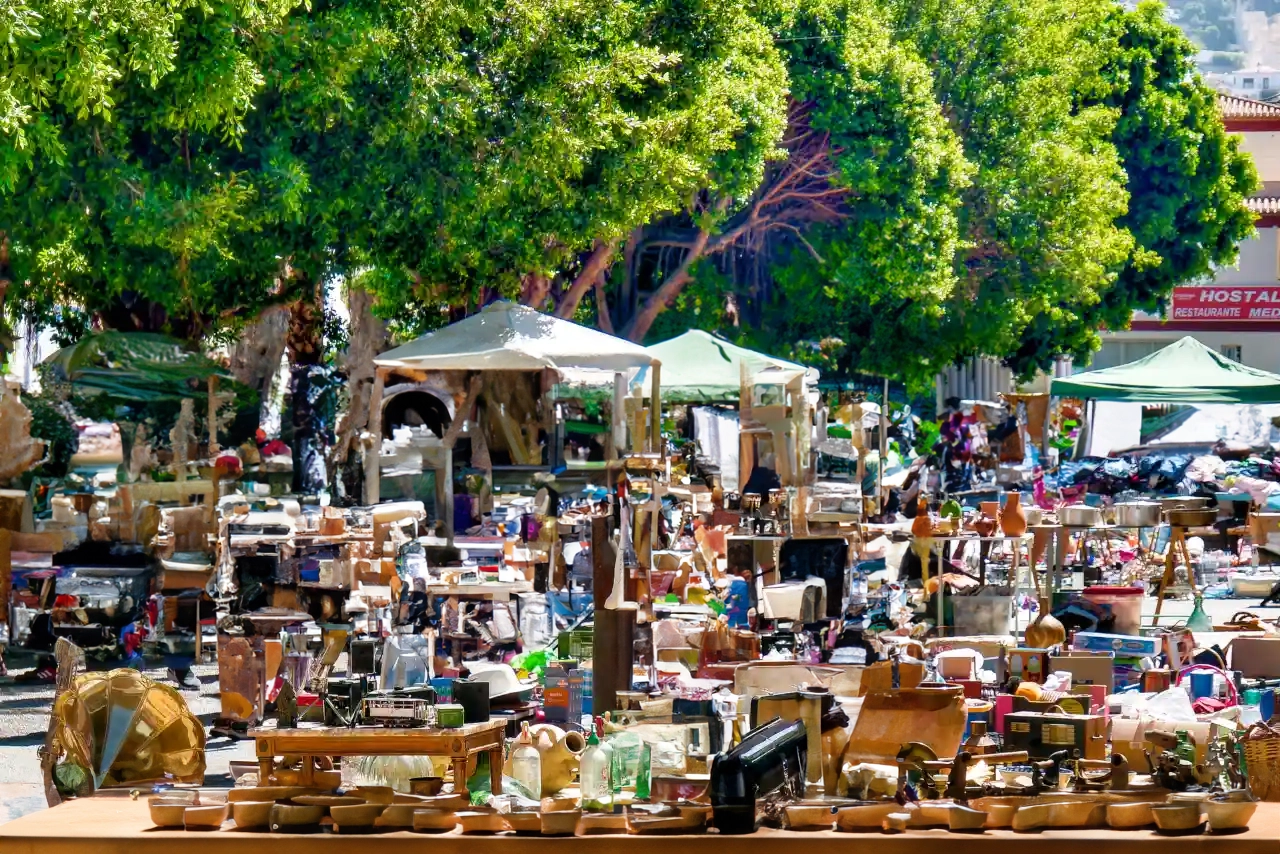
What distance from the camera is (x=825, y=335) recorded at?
37.4 metres

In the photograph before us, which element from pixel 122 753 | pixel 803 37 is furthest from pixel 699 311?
pixel 122 753

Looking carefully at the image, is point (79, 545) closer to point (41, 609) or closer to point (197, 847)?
point (41, 609)

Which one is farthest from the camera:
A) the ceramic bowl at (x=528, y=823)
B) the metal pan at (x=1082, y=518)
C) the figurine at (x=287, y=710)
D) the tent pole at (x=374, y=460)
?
the tent pole at (x=374, y=460)

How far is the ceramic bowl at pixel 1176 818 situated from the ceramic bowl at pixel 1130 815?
0.31 ft

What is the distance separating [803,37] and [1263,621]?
20.4 meters

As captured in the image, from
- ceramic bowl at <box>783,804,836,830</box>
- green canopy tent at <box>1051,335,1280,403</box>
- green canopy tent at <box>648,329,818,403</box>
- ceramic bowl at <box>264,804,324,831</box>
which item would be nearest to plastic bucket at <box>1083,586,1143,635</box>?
ceramic bowl at <box>783,804,836,830</box>

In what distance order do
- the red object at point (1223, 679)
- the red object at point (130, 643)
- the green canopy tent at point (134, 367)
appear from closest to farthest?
1. the red object at point (1223, 679)
2. the red object at point (130, 643)
3. the green canopy tent at point (134, 367)

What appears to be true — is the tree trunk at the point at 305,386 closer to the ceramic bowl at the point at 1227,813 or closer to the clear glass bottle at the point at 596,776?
the clear glass bottle at the point at 596,776

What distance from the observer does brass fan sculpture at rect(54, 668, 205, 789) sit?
8023 millimetres

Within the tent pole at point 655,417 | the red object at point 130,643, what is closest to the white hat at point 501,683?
the red object at point 130,643

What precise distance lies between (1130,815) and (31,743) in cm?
670

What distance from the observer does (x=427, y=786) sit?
23.9ft

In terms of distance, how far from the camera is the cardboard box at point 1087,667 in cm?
1027

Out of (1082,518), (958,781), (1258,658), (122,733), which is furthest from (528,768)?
(1082,518)
